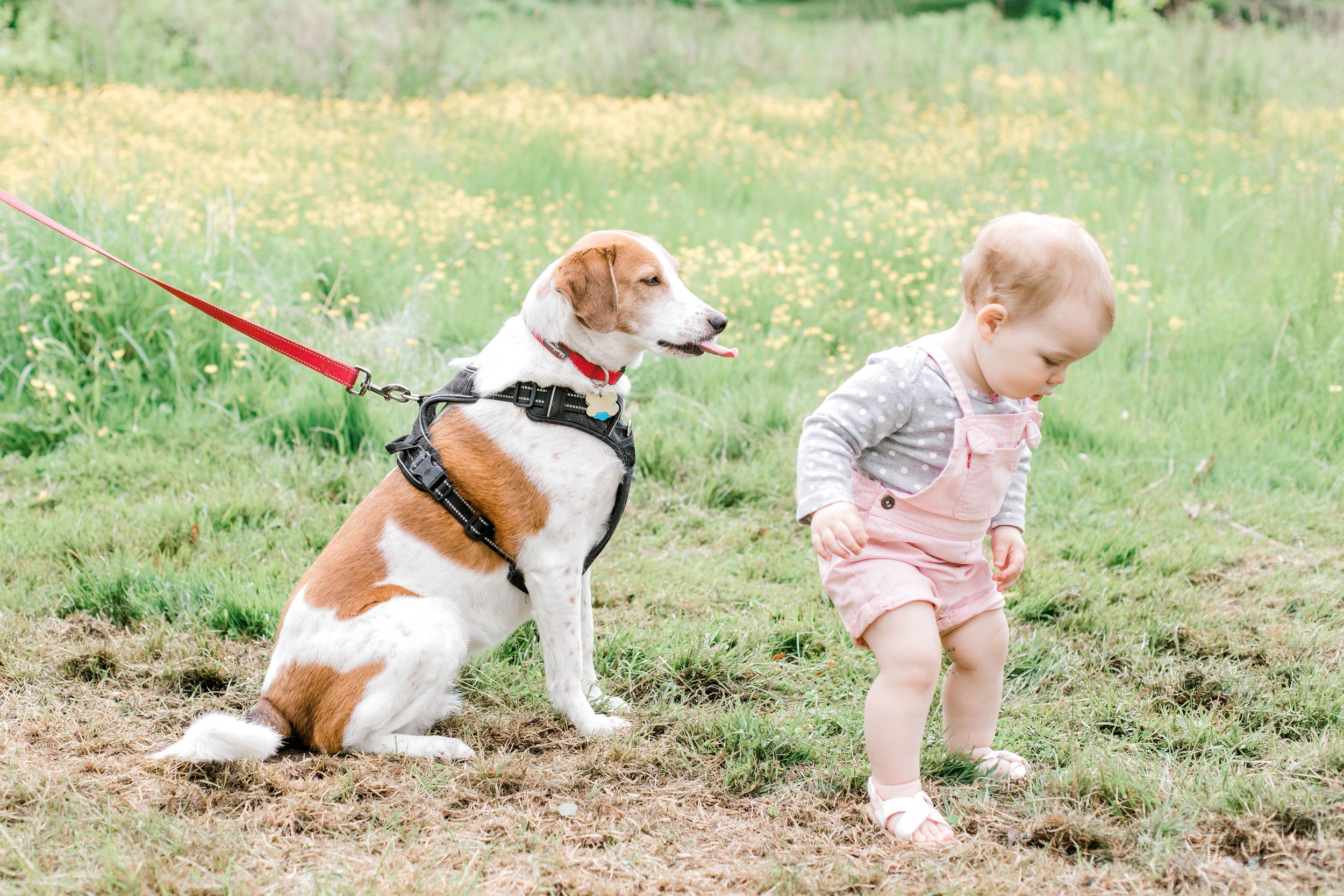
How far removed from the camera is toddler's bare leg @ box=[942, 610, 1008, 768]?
8.72ft

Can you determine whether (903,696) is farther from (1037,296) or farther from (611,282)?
(611,282)

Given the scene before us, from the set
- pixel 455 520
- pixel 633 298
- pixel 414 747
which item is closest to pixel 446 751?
pixel 414 747

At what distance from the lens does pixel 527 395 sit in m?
2.86

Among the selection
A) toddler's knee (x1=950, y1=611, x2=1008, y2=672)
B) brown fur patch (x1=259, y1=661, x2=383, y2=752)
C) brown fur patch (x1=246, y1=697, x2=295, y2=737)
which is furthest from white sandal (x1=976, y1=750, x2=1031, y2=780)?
brown fur patch (x1=246, y1=697, x2=295, y2=737)

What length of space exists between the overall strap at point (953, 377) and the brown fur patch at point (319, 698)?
1592 millimetres

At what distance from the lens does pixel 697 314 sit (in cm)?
293

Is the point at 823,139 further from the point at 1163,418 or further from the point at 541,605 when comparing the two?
the point at 541,605

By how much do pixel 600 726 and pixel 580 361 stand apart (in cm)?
102

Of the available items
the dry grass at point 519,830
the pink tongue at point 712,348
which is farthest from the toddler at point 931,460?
the pink tongue at point 712,348

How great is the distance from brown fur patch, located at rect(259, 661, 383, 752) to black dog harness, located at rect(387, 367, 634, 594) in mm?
439

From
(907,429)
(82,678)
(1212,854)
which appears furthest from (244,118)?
(1212,854)

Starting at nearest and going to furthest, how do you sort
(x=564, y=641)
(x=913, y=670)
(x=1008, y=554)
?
(x=913, y=670) < (x=1008, y=554) < (x=564, y=641)

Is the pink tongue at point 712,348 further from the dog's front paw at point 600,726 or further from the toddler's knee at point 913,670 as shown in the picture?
the dog's front paw at point 600,726

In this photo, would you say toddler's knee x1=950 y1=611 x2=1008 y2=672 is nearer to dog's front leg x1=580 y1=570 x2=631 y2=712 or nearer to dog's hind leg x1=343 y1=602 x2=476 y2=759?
dog's front leg x1=580 y1=570 x2=631 y2=712
